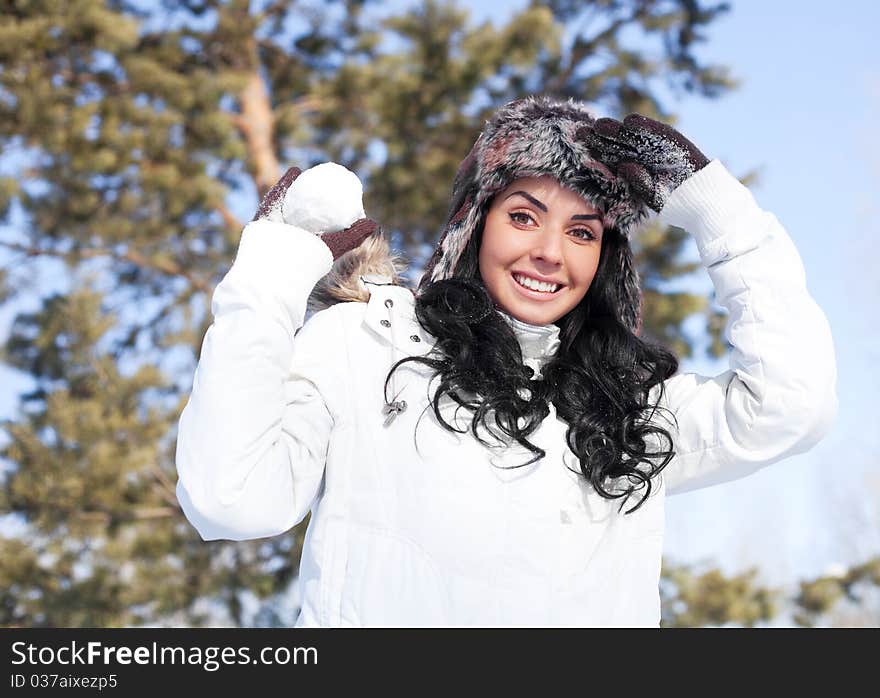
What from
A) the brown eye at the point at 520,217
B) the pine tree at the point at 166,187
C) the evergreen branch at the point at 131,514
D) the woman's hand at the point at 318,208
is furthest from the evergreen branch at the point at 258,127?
the woman's hand at the point at 318,208

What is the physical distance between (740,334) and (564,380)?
1.06 ft

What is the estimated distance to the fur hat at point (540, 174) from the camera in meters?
1.91

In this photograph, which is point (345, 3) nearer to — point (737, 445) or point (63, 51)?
point (63, 51)

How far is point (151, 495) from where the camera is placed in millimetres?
6781

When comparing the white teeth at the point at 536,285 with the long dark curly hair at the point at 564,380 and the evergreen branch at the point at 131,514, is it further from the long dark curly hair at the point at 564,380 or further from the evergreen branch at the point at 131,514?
the evergreen branch at the point at 131,514

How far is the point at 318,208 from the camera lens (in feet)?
5.56

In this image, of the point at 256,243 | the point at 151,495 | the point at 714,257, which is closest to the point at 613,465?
the point at 714,257

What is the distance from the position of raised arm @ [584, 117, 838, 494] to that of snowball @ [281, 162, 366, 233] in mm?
556

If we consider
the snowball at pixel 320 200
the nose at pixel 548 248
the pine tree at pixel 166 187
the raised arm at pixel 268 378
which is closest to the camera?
the raised arm at pixel 268 378

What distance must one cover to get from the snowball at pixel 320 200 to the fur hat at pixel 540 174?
340 millimetres

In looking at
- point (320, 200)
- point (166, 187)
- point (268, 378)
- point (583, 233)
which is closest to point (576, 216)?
point (583, 233)

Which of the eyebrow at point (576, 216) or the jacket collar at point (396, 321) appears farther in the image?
the eyebrow at point (576, 216)

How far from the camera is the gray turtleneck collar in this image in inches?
74.9

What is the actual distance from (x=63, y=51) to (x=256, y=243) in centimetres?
572
